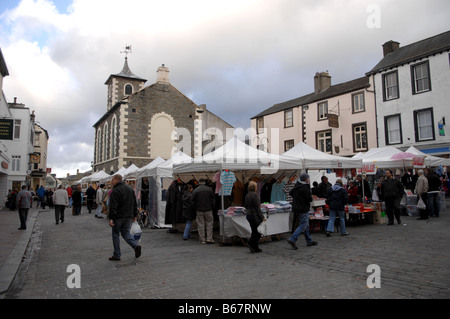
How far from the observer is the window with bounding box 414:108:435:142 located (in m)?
19.4

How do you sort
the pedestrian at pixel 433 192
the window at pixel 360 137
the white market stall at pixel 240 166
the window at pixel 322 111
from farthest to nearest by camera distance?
the window at pixel 322 111
the window at pixel 360 137
the pedestrian at pixel 433 192
the white market stall at pixel 240 166

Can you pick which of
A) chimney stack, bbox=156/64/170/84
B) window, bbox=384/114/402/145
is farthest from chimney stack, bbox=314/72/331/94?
chimney stack, bbox=156/64/170/84

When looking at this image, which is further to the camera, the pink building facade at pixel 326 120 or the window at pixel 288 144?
the window at pixel 288 144

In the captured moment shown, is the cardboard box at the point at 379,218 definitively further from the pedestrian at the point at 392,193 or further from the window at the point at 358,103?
the window at the point at 358,103

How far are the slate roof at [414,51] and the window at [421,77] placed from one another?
60 centimetres

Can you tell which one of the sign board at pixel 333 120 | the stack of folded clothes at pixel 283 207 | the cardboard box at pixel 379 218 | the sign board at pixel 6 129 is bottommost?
the cardboard box at pixel 379 218

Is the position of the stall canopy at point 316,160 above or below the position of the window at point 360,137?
below

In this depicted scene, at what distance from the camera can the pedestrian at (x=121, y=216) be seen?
21.1ft

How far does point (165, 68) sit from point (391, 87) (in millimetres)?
20676

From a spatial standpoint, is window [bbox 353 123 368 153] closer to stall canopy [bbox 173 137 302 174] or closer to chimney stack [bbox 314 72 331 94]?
chimney stack [bbox 314 72 331 94]

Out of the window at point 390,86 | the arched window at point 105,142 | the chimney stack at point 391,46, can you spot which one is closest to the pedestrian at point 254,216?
the window at point 390,86

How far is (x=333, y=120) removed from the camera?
24.5m

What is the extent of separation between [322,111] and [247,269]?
901 inches

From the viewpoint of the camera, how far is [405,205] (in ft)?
42.0
